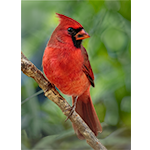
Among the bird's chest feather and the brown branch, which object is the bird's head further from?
the brown branch

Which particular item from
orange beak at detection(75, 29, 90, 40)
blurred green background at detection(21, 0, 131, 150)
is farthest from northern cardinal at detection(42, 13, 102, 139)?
blurred green background at detection(21, 0, 131, 150)

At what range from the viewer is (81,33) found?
196 cm

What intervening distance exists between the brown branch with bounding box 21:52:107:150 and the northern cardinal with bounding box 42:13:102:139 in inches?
2.5

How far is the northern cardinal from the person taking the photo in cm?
190

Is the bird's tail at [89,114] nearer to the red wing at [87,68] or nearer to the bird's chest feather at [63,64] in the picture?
the red wing at [87,68]

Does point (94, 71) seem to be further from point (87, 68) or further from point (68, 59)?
point (68, 59)

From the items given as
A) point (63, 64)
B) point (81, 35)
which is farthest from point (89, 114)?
point (81, 35)

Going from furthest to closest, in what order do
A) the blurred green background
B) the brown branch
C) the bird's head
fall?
the blurred green background → the bird's head → the brown branch

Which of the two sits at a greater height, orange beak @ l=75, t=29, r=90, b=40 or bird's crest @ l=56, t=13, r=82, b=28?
bird's crest @ l=56, t=13, r=82, b=28

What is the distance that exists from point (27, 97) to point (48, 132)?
15.3 inches

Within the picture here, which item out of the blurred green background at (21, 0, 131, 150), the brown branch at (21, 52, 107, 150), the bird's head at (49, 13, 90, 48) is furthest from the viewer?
the blurred green background at (21, 0, 131, 150)

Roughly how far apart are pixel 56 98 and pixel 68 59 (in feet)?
1.19

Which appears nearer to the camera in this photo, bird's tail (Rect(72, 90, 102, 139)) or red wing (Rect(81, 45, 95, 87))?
red wing (Rect(81, 45, 95, 87))

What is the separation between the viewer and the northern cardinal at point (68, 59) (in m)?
1.90
